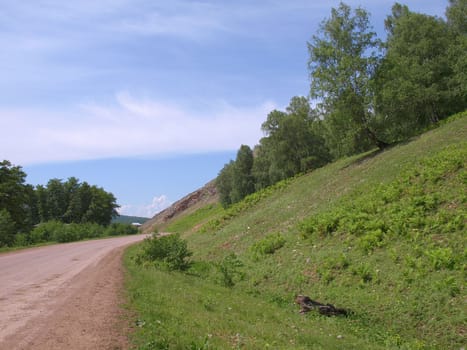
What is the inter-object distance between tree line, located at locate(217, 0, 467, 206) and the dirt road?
70.7 feet

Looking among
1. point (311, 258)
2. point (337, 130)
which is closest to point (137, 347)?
point (311, 258)

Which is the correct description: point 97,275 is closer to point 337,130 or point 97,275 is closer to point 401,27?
point 337,130

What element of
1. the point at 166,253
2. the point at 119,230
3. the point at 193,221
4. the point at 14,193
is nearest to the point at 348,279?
the point at 166,253

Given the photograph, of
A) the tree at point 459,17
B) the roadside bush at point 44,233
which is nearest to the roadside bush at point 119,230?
the roadside bush at point 44,233

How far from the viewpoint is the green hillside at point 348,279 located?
8133 millimetres

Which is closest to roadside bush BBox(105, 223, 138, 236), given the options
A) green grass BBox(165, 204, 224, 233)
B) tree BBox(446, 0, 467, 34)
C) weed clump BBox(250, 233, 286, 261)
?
green grass BBox(165, 204, 224, 233)

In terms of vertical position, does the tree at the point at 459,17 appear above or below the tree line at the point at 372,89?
above

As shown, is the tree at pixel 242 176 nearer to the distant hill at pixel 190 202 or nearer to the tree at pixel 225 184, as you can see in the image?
the tree at pixel 225 184

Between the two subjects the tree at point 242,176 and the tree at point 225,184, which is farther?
the tree at point 225,184

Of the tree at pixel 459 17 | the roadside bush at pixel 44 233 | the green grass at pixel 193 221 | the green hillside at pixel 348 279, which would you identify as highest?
the tree at pixel 459 17

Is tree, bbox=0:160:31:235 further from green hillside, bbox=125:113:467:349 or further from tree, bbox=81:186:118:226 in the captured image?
green hillside, bbox=125:113:467:349

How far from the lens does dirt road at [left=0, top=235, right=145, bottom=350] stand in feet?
21.5

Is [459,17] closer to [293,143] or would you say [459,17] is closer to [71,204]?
[293,143]

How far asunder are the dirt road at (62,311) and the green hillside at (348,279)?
0.59m
